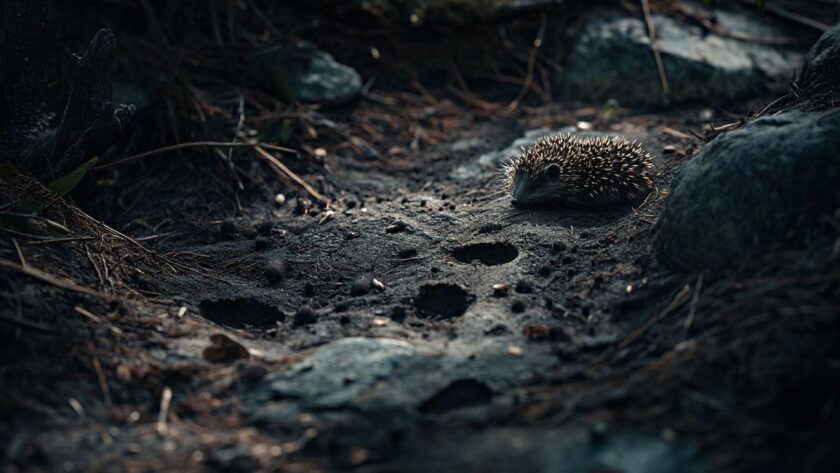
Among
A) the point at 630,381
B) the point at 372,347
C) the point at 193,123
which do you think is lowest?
the point at 372,347

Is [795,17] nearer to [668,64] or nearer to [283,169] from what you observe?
[668,64]

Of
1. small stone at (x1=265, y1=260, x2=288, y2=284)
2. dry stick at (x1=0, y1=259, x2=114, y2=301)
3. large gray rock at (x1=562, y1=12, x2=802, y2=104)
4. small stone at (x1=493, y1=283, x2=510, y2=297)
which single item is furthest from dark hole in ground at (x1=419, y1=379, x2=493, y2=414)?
large gray rock at (x1=562, y1=12, x2=802, y2=104)

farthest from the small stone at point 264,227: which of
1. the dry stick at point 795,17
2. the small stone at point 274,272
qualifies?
the dry stick at point 795,17

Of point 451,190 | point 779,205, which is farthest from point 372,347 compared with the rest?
point 451,190

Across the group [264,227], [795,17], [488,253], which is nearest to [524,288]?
[488,253]

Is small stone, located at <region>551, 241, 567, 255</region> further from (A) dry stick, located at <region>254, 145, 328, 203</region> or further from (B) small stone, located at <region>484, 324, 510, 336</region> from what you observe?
(A) dry stick, located at <region>254, 145, 328, 203</region>

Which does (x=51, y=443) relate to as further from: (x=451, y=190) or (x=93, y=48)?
(x=451, y=190)

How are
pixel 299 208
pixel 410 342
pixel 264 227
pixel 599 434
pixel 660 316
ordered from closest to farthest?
pixel 599 434, pixel 660 316, pixel 410 342, pixel 264 227, pixel 299 208
